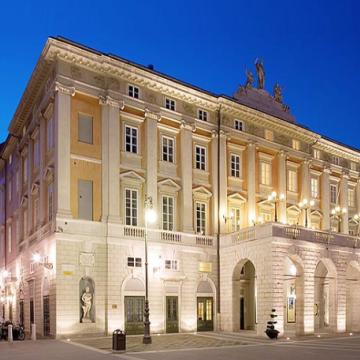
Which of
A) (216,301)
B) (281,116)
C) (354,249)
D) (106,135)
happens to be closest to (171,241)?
(216,301)

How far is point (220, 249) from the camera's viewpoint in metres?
33.4

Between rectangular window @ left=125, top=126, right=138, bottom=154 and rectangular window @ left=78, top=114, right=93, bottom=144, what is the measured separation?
2.38 meters

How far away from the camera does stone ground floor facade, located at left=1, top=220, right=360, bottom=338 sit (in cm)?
2742

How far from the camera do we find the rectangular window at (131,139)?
3095cm

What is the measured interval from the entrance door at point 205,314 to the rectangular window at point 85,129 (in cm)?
1223

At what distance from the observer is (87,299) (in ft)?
90.1

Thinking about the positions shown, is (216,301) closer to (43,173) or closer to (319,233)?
(319,233)

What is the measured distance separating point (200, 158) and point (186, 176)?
213 centimetres

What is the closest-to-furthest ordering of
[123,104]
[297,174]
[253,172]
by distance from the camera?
[123,104], [253,172], [297,174]

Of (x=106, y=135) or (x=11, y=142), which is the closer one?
(x=106, y=135)

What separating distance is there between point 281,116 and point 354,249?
12196mm

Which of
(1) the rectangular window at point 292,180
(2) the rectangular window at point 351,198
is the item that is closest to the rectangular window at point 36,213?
(1) the rectangular window at point 292,180

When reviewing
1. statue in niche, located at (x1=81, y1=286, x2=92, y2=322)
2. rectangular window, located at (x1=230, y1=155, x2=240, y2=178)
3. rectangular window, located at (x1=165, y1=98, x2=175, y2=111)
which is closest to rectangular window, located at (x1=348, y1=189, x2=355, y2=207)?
rectangular window, located at (x1=230, y1=155, x2=240, y2=178)

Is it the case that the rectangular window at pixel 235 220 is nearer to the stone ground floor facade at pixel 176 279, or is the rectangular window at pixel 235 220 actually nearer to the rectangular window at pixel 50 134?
the stone ground floor facade at pixel 176 279
